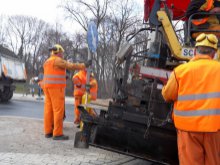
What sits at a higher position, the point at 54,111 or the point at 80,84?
the point at 80,84

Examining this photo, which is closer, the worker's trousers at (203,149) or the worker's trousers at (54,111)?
the worker's trousers at (203,149)

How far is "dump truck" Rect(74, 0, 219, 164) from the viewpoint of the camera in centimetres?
496

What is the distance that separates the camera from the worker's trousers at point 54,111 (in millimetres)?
7523

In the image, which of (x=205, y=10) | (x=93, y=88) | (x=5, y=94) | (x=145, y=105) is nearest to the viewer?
(x=145, y=105)

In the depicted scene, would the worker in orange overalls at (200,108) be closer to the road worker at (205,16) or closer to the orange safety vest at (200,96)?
the orange safety vest at (200,96)

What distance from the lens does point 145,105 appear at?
5273 mm

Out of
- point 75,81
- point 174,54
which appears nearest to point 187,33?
point 174,54

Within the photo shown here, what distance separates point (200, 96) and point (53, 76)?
14.3 feet

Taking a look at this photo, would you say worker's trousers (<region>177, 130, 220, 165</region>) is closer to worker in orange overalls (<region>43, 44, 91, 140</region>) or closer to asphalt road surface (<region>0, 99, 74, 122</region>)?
worker in orange overalls (<region>43, 44, 91, 140</region>)

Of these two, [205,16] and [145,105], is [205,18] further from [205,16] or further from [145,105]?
[145,105]

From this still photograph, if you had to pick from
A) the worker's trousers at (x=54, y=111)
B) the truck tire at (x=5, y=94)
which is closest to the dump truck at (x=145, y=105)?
the worker's trousers at (x=54, y=111)

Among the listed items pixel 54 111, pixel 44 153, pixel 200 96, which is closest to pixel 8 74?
pixel 54 111

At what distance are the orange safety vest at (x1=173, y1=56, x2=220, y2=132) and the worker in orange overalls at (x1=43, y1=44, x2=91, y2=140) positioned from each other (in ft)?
13.0

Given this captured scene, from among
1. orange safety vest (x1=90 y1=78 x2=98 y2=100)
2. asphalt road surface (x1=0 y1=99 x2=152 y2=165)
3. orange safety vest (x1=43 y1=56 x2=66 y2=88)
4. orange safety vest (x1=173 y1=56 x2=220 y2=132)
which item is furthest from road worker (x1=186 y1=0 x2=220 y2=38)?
orange safety vest (x1=90 y1=78 x2=98 y2=100)
